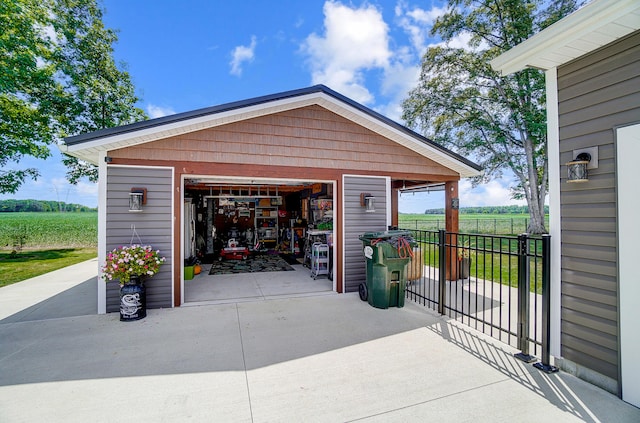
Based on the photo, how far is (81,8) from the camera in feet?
40.9

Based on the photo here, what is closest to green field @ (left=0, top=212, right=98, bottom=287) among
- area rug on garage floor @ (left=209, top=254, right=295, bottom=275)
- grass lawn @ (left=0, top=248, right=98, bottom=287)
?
grass lawn @ (left=0, top=248, right=98, bottom=287)

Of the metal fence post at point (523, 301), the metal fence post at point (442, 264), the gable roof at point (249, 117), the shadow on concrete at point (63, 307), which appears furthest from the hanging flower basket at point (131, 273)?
the metal fence post at point (523, 301)

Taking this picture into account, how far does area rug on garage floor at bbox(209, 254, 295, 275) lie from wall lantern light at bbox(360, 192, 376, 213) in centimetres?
332

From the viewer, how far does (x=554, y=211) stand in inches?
117

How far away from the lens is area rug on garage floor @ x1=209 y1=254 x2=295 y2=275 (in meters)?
8.06

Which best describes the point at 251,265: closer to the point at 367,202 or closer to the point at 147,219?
the point at 147,219

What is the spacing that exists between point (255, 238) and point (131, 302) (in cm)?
729

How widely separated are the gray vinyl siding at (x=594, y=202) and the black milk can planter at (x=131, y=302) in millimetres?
5378

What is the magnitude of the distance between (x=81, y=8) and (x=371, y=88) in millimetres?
14053

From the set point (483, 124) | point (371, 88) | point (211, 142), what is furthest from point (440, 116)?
point (211, 142)

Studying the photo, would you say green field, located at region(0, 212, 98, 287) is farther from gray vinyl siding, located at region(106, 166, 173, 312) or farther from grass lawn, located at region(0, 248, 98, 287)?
gray vinyl siding, located at region(106, 166, 173, 312)

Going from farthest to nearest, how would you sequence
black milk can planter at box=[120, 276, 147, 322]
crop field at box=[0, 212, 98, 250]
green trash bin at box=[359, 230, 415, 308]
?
crop field at box=[0, 212, 98, 250] < green trash bin at box=[359, 230, 415, 308] < black milk can planter at box=[120, 276, 147, 322]

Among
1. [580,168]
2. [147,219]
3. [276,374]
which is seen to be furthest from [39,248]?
[580,168]

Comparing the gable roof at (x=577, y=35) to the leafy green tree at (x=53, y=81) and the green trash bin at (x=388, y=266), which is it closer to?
the green trash bin at (x=388, y=266)
